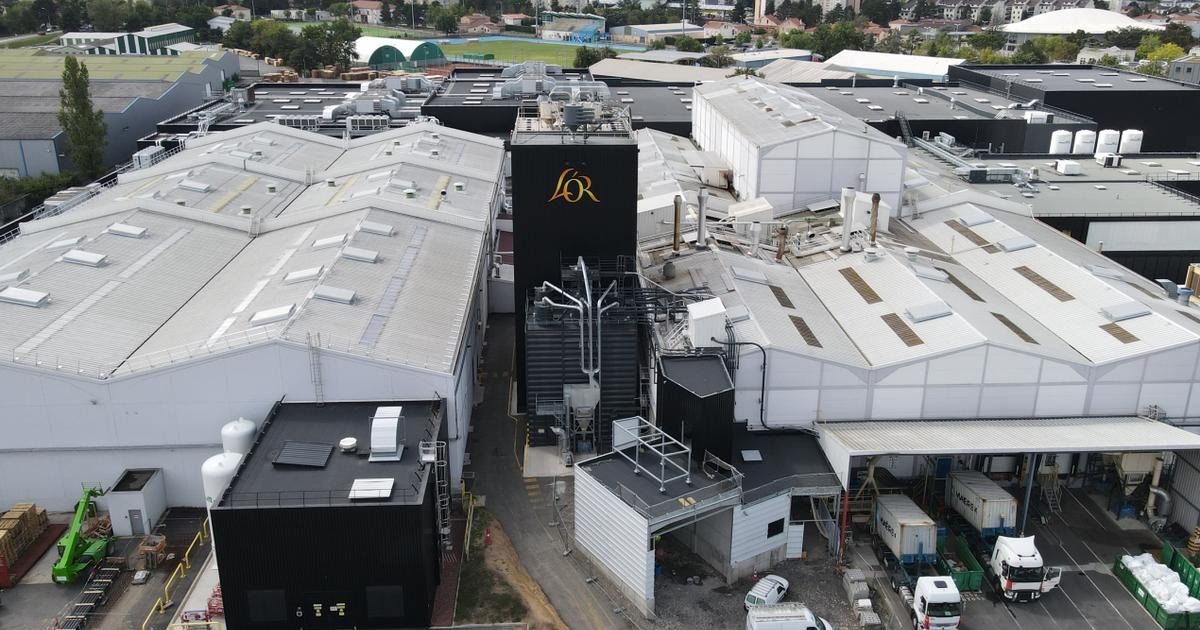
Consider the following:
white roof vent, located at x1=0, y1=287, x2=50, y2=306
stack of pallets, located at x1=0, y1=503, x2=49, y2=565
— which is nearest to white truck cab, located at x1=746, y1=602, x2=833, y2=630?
stack of pallets, located at x1=0, y1=503, x2=49, y2=565

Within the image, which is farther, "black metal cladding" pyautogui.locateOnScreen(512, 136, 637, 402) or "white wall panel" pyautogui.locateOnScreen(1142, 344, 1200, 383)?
"black metal cladding" pyautogui.locateOnScreen(512, 136, 637, 402)

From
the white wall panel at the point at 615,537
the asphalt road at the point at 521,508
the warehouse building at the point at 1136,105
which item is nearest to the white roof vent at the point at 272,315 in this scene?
the asphalt road at the point at 521,508

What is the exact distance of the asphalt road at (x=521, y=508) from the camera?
3428cm

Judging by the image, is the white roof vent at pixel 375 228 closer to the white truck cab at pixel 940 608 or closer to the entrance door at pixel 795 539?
the entrance door at pixel 795 539

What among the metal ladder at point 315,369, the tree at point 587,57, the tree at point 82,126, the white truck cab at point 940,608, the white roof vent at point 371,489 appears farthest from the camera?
the tree at point 587,57

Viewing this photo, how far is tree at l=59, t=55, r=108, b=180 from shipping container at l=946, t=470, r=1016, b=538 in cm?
7401

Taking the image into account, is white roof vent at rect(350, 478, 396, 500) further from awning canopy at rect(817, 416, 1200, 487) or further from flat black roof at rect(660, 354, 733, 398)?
awning canopy at rect(817, 416, 1200, 487)

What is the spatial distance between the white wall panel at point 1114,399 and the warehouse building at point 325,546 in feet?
94.3

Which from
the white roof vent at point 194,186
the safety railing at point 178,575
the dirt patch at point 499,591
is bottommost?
the dirt patch at point 499,591

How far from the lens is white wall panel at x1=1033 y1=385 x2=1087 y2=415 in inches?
1603

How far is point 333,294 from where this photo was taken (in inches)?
1677

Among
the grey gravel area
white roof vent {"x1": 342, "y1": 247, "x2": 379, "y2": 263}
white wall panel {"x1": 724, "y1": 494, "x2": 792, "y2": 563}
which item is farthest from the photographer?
white roof vent {"x1": 342, "y1": 247, "x2": 379, "y2": 263}

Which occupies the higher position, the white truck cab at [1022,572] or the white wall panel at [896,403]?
the white wall panel at [896,403]

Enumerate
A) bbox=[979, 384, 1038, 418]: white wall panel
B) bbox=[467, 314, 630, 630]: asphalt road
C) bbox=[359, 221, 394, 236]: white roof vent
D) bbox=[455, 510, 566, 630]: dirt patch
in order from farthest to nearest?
bbox=[359, 221, 394, 236]: white roof vent < bbox=[979, 384, 1038, 418]: white wall panel < bbox=[467, 314, 630, 630]: asphalt road < bbox=[455, 510, 566, 630]: dirt patch
